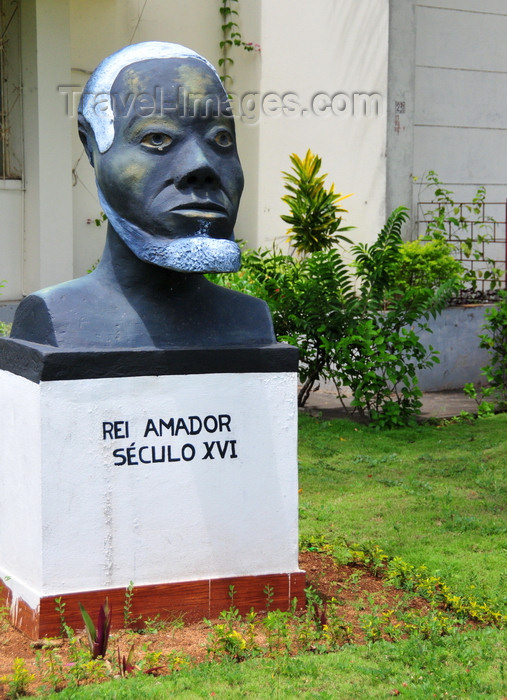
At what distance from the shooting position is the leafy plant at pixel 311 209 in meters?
9.87

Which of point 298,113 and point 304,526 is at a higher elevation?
point 298,113

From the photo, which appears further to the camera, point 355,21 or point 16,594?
point 355,21

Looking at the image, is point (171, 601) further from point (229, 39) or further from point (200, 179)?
point (229, 39)

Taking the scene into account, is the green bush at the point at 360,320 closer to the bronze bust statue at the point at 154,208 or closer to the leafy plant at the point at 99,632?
the bronze bust statue at the point at 154,208

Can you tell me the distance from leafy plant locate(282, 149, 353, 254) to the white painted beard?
6.15 meters

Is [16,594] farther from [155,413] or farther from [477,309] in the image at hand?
[477,309]

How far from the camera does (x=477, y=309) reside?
34.4 feet

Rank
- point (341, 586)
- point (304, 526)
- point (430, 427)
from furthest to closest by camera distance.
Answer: point (430, 427)
point (304, 526)
point (341, 586)

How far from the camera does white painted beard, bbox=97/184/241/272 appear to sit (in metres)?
3.70

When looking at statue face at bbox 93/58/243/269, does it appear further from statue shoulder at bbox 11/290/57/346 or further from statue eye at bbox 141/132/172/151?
statue shoulder at bbox 11/290/57/346

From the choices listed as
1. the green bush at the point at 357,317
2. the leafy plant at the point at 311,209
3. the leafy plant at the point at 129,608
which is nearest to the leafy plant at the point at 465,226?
the leafy plant at the point at 311,209

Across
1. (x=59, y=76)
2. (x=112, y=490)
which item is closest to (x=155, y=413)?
(x=112, y=490)

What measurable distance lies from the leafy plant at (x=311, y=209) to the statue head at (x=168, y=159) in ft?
19.6

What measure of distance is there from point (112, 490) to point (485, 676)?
154cm
